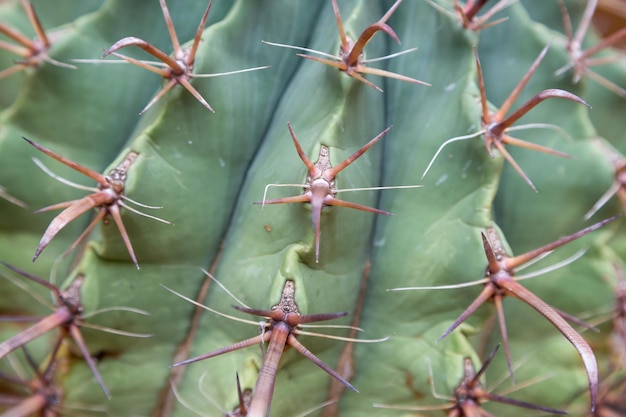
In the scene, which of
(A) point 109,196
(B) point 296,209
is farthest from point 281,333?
(A) point 109,196

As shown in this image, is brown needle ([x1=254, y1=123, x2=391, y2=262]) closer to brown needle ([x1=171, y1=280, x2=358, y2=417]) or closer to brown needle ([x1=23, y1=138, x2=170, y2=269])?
brown needle ([x1=171, y1=280, x2=358, y2=417])

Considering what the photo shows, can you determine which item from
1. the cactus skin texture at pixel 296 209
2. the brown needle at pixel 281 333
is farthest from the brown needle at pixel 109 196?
the brown needle at pixel 281 333

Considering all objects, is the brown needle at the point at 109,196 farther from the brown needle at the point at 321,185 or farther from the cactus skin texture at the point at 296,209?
the brown needle at the point at 321,185

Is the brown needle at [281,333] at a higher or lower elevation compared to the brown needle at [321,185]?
lower

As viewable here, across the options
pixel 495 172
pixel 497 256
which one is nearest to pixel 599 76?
pixel 495 172

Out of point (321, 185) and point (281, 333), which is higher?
point (321, 185)

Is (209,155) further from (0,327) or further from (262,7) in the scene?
(0,327)

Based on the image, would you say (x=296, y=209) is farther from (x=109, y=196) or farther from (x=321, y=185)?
(x=109, y=196)

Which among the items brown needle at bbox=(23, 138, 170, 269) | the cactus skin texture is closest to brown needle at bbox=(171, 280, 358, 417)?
the cactus skin texture
